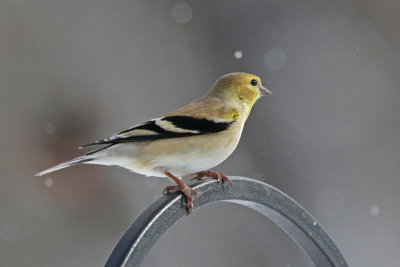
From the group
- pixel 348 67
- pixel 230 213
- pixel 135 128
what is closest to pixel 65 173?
pixel 230 213

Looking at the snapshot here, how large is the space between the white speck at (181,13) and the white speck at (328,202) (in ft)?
7.32

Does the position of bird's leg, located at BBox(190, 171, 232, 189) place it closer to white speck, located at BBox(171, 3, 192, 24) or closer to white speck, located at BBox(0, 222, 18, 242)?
white speck, located at BBox(0, 222, 18, 242)

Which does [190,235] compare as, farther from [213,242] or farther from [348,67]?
[348,67]

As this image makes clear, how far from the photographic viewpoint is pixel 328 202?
252 inches

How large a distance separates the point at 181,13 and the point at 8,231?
302 centimetres

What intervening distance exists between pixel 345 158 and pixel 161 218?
5.19m

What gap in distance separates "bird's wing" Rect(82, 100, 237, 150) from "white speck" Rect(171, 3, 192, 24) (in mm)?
4034

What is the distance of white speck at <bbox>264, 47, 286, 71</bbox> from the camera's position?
20.8ft

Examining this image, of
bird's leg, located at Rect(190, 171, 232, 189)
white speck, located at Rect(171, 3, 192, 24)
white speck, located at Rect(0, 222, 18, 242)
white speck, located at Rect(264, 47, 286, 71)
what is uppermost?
white speck, located at Rect(171, 3, 192, 24)

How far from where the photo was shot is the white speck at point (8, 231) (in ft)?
14.6

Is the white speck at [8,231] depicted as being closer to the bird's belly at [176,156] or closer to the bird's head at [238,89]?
the bird's head at [238,89]

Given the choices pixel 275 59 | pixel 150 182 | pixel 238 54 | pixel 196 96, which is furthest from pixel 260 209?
pixel 275 59

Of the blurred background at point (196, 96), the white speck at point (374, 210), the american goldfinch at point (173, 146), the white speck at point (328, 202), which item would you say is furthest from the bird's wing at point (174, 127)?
the white speck at point (374, 210)

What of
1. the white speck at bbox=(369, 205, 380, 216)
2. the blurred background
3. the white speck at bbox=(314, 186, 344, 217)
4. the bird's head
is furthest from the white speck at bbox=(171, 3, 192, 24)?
the bird's head
